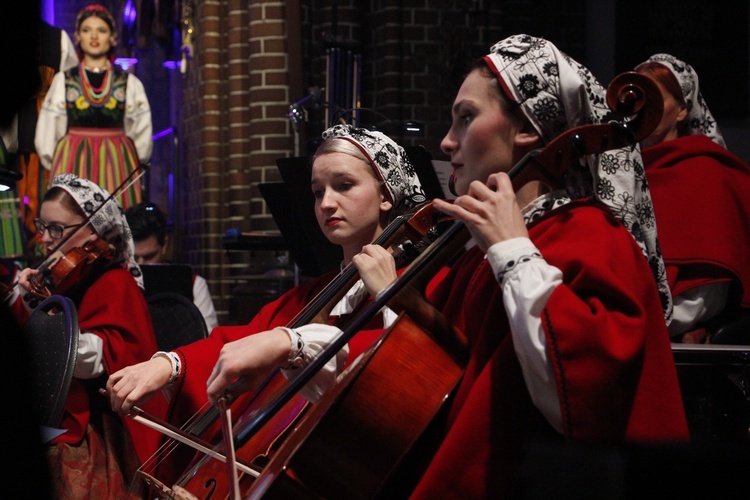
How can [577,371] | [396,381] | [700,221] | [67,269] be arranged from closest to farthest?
[577,371] → [396,381] → [700,221] → [67,269]

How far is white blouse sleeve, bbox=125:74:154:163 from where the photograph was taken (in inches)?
297

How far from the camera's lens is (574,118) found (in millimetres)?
1791

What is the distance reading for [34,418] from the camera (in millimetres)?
1075

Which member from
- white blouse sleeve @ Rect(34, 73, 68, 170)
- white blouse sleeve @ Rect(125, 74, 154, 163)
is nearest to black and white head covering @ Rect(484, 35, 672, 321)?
white blouse sleeve @ Rect(125, 74, 154, 163)

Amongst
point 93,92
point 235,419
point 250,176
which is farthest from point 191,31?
point 235,419

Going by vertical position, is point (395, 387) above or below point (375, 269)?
below

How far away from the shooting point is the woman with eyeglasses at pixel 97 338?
10.5 ft

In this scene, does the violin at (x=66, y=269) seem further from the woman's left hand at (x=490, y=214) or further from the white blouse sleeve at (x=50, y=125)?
the white blouse sleeve at (x=50, y=125)

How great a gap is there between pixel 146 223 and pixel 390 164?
10.6ft

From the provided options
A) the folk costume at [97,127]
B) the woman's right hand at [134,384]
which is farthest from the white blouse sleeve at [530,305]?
the folk costume at [97,127]

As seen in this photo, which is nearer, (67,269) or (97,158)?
(67,269)

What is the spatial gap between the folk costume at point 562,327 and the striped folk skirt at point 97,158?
5.97 metres

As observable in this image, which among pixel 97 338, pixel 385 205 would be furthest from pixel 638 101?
pixel 97 338

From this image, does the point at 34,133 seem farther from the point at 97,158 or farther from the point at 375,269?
the point at 375,269
